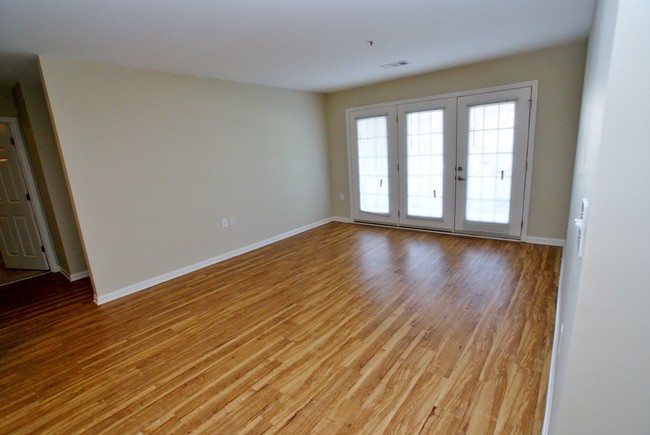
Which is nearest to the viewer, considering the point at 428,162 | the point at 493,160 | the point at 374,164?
the point at 493,160

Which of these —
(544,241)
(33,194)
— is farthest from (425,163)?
(33,194)

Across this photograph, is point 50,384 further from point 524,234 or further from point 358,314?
point 524,234

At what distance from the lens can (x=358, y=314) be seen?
2773 millimetres

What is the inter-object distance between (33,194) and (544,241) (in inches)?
274

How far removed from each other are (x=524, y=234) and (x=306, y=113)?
398cm

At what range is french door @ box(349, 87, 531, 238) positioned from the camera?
4176 mm

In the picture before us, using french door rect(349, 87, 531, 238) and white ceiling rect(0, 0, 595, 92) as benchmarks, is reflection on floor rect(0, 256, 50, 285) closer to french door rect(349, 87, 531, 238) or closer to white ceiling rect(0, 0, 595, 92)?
white ceiling rect(0, 0, 595, 92)

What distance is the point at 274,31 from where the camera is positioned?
2637 mm

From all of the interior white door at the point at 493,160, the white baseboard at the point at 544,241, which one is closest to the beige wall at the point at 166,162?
the interior white door at the point at 493,160

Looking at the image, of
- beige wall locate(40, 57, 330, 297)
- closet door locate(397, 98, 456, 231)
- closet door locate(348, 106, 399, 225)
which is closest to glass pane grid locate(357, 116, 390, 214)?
A: closet door locate(348, 106, 399, 225)

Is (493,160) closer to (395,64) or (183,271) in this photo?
(395,64)

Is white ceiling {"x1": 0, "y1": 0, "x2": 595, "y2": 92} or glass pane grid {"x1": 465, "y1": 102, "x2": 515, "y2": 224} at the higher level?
white ceiling {"x1": 0, "y1": 0, "x2": 595, "y2": 92}

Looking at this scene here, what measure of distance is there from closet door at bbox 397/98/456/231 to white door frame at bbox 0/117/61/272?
17.6ft

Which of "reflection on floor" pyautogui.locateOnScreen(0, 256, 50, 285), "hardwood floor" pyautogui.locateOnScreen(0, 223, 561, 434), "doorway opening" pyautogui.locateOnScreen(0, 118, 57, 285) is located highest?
"doorway opening" pyautogui.locateOnScreen(0, 118, 57, 285)
